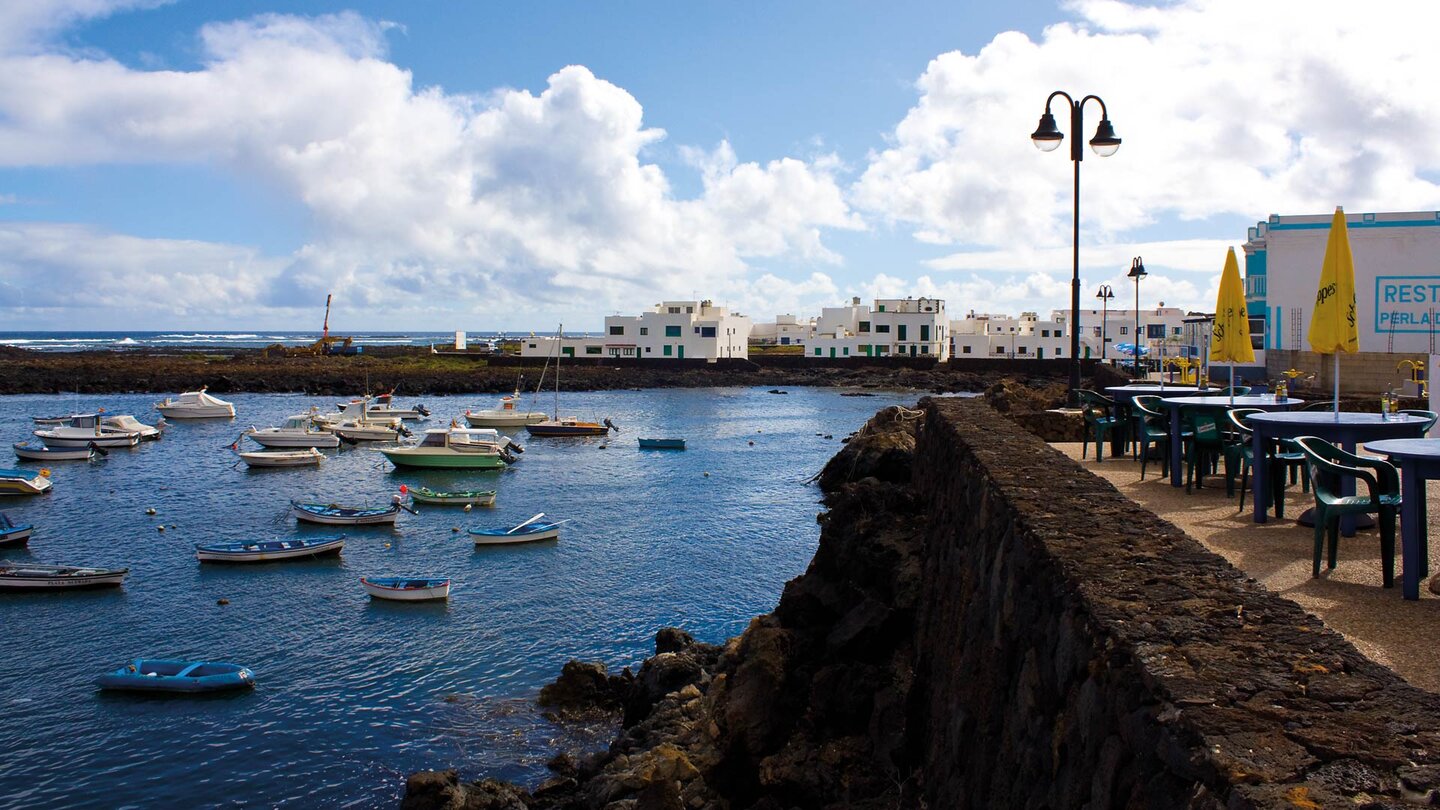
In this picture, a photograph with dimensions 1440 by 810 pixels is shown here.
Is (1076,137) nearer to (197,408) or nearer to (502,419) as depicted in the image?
(502,419)

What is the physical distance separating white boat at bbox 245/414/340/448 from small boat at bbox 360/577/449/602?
29497 mm

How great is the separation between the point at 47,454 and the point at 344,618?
32859mm

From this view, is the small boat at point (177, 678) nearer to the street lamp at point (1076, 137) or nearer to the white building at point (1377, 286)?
the street lamp at point (1076, 137)

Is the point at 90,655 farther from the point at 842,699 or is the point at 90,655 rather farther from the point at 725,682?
the point at 842,699

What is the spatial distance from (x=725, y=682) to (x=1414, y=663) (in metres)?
9.07

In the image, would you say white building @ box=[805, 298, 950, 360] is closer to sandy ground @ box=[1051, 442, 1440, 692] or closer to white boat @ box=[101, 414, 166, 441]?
white boat @ box=[101, 414, 166, 441]

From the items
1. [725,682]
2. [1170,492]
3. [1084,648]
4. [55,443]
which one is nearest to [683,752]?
[725,682]

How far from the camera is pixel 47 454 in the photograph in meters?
46.5

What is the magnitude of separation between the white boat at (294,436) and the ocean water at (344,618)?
5177 mm

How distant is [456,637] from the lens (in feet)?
68.1

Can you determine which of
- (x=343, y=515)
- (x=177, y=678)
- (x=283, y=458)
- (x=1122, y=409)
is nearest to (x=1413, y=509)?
A: (x=1122, y=409)

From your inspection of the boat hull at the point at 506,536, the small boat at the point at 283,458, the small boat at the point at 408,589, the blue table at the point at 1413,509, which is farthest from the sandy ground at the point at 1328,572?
the small boat at the point at 283,458

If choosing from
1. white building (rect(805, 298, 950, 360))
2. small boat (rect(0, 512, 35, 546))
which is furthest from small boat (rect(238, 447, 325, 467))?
white building (rect(805, 298, 950, 360))

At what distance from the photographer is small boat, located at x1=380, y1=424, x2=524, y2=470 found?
44781 millimetres
